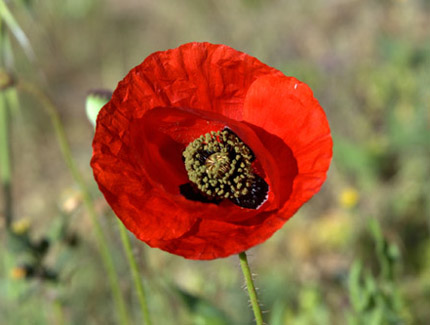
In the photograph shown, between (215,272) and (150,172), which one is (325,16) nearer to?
(215,272)

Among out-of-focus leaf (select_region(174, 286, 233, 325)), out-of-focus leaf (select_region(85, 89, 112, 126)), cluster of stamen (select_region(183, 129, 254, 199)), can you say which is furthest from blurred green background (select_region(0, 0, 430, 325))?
out-of-focus leaf (select_region(85, 89, 112, 126))

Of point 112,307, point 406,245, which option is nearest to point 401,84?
point 406,245

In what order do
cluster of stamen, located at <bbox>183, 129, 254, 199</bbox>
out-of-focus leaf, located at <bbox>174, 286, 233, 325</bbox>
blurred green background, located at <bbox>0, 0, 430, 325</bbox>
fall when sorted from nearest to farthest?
1. cluster of stamen, located at <bbox>183, 129, 254, 199</bbox>
2. out-of-focus leaf, located at <bbox>174, 286, 233, 325</bbox>
3. blurred green background, located at <bbox>0, 0, 430, 325</bbox>

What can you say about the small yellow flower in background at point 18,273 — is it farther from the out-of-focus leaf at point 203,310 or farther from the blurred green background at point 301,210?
the out-of-focus leaf at point 203,310

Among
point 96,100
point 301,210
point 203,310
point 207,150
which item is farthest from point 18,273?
point 301,210

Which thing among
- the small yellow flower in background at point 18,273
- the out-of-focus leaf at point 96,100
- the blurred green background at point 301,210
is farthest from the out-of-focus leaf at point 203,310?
the out-of-focus leaf at point 96,100

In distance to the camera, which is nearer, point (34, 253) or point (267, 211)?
point (267, 211)

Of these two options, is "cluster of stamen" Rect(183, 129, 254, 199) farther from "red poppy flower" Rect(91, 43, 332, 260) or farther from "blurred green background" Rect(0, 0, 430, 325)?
"blurred green background" Rect(0, 0, 430, 325)
